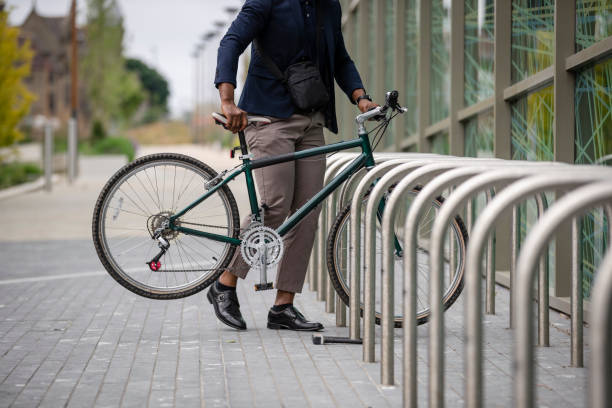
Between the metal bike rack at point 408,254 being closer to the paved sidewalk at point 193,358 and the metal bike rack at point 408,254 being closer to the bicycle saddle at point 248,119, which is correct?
the paved sidewalk at point 193,358

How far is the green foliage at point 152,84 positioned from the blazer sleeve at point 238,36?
365ft

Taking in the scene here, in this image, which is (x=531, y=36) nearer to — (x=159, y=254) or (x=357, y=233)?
(x=357, y=233)

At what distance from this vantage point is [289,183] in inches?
200

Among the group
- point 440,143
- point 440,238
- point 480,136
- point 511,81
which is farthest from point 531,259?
point 440,143

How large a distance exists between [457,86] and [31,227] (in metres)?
6.30

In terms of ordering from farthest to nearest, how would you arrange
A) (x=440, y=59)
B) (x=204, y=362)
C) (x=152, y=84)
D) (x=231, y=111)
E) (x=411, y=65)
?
(x=152, y=84) → (x=411, y=65) → (x=440, y=59) → (x=231, y=111) → (x=204, y=362)

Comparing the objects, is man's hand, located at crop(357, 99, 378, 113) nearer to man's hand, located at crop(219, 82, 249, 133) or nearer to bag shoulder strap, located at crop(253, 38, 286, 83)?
bag shoulder strap, located at crop(253, 38, 286, 83)

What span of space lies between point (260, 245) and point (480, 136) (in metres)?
3.09

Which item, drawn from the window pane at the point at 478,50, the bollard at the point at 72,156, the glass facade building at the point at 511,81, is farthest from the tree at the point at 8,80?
the window pane at the point at 478,50

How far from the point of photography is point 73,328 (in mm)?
5293

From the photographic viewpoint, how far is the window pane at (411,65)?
9.79 meters

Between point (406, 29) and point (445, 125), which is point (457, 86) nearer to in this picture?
point (445, 125)

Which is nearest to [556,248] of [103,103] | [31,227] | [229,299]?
[229,299]

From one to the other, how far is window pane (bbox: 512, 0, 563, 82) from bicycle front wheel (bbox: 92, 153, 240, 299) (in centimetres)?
221
